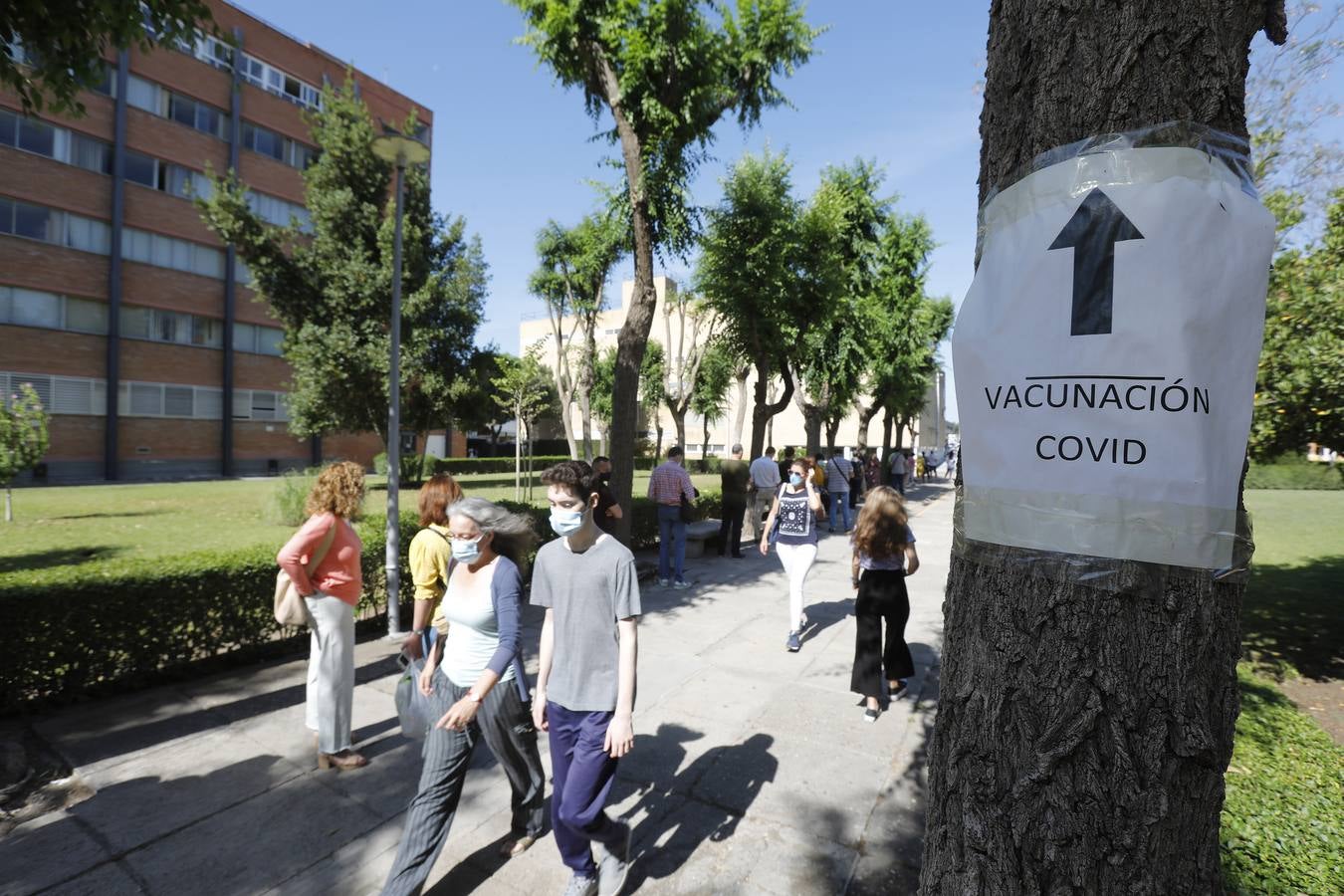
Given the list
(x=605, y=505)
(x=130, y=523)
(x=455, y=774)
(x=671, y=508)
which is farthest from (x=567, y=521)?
(x=130, y=523)

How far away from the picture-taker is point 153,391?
90.4 feet

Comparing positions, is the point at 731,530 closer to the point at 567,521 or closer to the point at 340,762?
the point at 340,762

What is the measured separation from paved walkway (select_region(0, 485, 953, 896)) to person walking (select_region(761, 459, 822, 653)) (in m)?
0.59

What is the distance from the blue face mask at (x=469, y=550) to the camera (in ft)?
10.5

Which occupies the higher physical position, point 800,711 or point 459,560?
point 459,560

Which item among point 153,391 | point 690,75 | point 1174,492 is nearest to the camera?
point 1174,492

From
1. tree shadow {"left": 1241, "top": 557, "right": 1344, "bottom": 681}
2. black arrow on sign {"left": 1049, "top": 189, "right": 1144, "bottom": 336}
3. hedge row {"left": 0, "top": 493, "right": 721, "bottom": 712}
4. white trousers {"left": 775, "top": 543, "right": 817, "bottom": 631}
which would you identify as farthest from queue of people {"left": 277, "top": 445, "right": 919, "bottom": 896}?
tree shadow {"left": 1241, "top": 557, "right": 1344, "bottom": 681}

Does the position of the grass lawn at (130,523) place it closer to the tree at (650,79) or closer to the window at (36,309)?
the tree at (650,79)

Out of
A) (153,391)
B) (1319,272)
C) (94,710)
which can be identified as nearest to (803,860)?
(94,710)

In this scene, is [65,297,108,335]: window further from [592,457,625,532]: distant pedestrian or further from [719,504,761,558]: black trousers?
[719,504,761,558]: black trousers

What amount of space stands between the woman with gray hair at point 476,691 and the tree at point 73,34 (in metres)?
5.12

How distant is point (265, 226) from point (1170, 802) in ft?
76.6

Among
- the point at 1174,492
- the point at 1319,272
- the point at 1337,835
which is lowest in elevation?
the point at 1337,835

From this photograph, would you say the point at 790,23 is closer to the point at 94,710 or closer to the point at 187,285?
the point at 94,710
